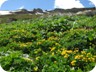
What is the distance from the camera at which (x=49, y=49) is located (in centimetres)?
1327

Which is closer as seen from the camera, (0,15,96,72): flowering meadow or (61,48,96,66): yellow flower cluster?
(0,15,96,72): flowering meadow

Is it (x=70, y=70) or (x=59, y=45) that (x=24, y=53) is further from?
(x=70, y=70)

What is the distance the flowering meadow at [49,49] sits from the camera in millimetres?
10711

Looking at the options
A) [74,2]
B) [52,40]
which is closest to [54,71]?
[74,2]

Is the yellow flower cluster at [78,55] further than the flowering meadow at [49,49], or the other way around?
the yellow flower cluster at [78,55]

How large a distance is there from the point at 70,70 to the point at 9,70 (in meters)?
2.10

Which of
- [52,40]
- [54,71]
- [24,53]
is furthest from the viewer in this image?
[52,40]

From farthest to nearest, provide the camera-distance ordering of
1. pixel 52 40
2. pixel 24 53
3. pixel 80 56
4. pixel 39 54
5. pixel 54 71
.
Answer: pixel 52 40, pixel 24 53, pixel 39 54, pixel 80 56, pixel 54 71

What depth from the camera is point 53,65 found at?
10383 millimetres

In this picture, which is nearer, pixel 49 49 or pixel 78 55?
pixel 78 55

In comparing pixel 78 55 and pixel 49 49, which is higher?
pixel 78 55

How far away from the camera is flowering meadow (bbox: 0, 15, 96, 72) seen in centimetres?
1071

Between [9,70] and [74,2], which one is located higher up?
[74,2]

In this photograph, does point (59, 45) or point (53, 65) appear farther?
point (59, 45)
